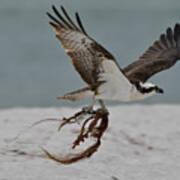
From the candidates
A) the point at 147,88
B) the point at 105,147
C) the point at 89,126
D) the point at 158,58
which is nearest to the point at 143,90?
the point at 147,88

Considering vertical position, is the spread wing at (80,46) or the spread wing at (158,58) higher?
the spread wing at (80,46)

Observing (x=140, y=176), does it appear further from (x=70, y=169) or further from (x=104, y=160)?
(x=70, y=169)

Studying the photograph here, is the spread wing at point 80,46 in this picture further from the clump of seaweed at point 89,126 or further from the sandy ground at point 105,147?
the sandy ground at point 105,147

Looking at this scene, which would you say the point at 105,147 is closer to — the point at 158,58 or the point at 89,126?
the point at 158,58

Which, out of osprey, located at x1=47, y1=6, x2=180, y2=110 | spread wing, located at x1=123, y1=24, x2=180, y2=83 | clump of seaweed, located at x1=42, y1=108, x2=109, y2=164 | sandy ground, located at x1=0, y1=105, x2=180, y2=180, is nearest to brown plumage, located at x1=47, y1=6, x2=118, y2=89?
osprey, located at x1=47, y1=6, x2=180, y2=110

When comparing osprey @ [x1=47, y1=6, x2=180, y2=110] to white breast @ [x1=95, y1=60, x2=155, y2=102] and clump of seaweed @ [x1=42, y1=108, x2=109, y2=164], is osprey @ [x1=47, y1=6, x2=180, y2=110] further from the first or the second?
clump of seaweed @ [x1=42, y1=108, x2=109, y2=164]

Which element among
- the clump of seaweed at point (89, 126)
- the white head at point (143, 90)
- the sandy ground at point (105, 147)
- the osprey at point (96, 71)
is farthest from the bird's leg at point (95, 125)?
the sandy ground at point (105, 147)
